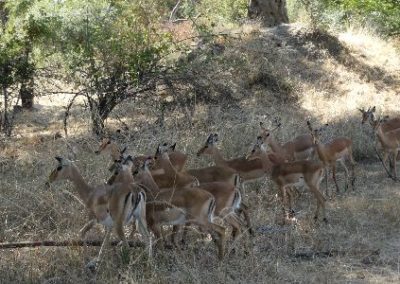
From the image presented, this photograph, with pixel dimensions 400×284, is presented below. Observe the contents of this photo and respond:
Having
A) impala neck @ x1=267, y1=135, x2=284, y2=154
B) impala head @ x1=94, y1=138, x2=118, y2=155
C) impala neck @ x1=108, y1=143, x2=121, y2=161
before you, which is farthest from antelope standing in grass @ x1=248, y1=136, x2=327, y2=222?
impala head @ x1=94, y1=138, x2=118, y2=155

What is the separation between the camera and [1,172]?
9.30 m

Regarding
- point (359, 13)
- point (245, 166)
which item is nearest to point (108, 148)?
point (245, 166)

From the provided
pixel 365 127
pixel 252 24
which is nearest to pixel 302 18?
pixel 252 24

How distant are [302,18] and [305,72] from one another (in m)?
2.91

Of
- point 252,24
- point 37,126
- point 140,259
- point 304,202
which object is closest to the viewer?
point 140,259

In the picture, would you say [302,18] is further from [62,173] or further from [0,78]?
[62,173]

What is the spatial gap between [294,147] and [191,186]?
119 inches

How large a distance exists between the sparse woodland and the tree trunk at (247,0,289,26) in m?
0.04

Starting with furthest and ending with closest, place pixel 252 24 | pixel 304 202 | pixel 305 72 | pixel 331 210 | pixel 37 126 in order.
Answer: pixel 252 24 < pixel 305 72 < pixel 37 126 < pixel 304 202 < pixel 331 210

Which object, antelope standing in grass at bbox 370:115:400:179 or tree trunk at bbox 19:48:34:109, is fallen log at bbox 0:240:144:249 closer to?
antelope standing in grass at bbox 370:115:400:179

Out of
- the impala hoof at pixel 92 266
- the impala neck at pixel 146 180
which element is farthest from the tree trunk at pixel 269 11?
the impala hoof at pixel 92 266

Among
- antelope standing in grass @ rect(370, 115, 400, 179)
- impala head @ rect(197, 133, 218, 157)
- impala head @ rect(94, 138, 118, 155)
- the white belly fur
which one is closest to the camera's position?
the white belly fur

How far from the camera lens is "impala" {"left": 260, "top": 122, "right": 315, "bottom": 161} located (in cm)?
925

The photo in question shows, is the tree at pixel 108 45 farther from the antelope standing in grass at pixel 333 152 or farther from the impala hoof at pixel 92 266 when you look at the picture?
the impala hoof at pixel 92 266
